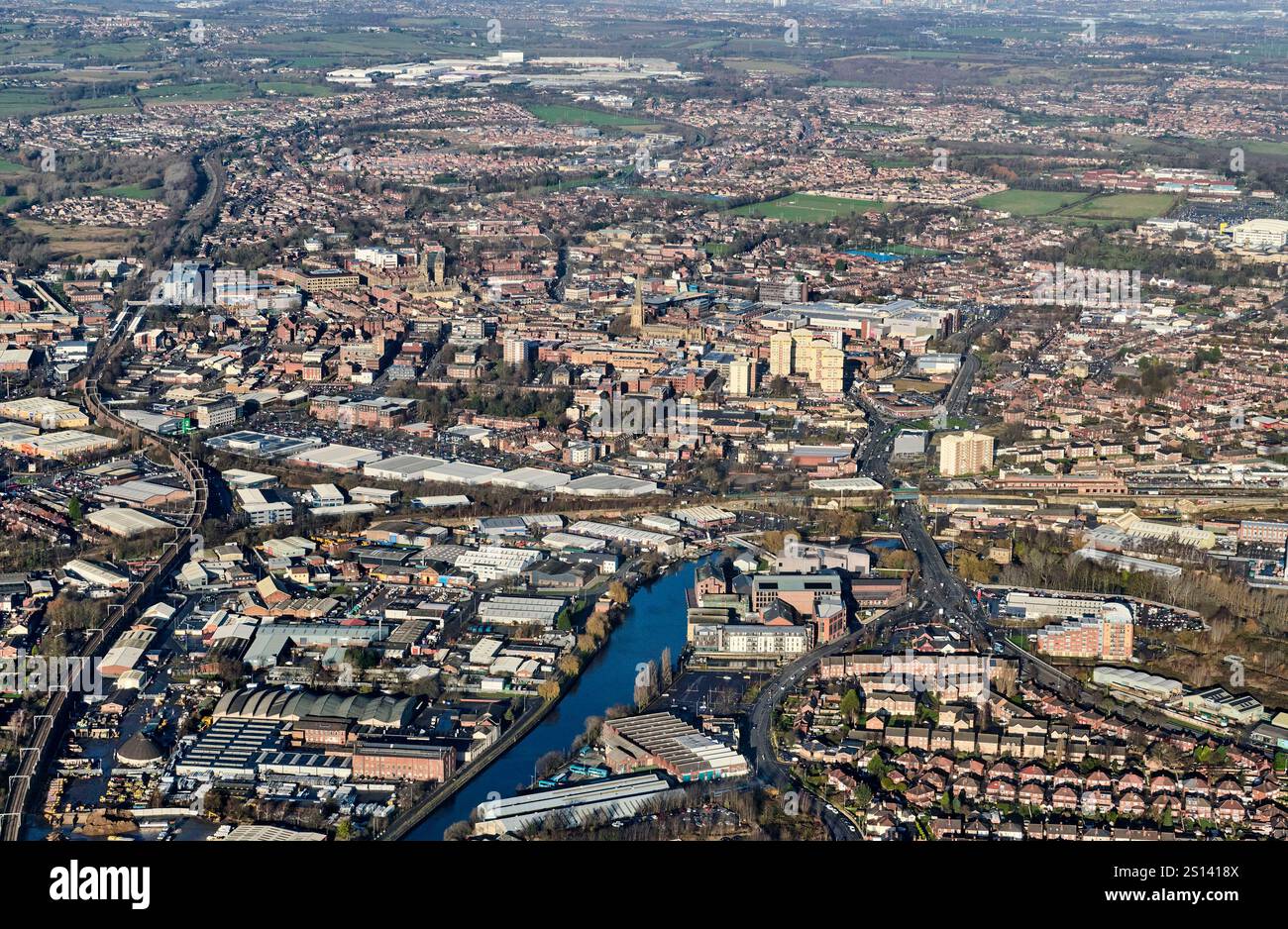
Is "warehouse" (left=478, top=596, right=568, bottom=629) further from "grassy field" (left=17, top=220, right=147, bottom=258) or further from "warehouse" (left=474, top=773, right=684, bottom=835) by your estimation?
"grassy field" (left=17, top=220, right=147, bottom=258)

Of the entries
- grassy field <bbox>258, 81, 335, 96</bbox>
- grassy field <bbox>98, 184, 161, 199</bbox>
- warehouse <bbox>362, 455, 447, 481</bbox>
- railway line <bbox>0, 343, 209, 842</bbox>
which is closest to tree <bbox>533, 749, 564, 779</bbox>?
railway line <bbox>0, 343, 209, 842</bbox>

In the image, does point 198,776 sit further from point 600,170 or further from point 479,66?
point 479,66

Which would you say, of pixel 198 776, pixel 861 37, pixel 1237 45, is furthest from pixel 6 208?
pixel 1237 45

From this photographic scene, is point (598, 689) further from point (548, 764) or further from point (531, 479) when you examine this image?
point (531, 479)

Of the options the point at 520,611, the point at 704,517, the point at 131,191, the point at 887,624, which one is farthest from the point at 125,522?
the point at 131,191

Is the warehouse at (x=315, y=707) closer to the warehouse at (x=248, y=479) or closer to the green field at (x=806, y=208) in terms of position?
the warehouse at (x=248, y=479)

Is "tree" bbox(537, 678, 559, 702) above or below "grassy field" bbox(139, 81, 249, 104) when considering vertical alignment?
below

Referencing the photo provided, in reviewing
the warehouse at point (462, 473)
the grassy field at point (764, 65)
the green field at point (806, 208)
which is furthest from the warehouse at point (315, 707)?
the grassy field at point (764, 65)

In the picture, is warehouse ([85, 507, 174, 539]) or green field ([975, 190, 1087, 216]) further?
green field ([975, 190, 1087, 216])
